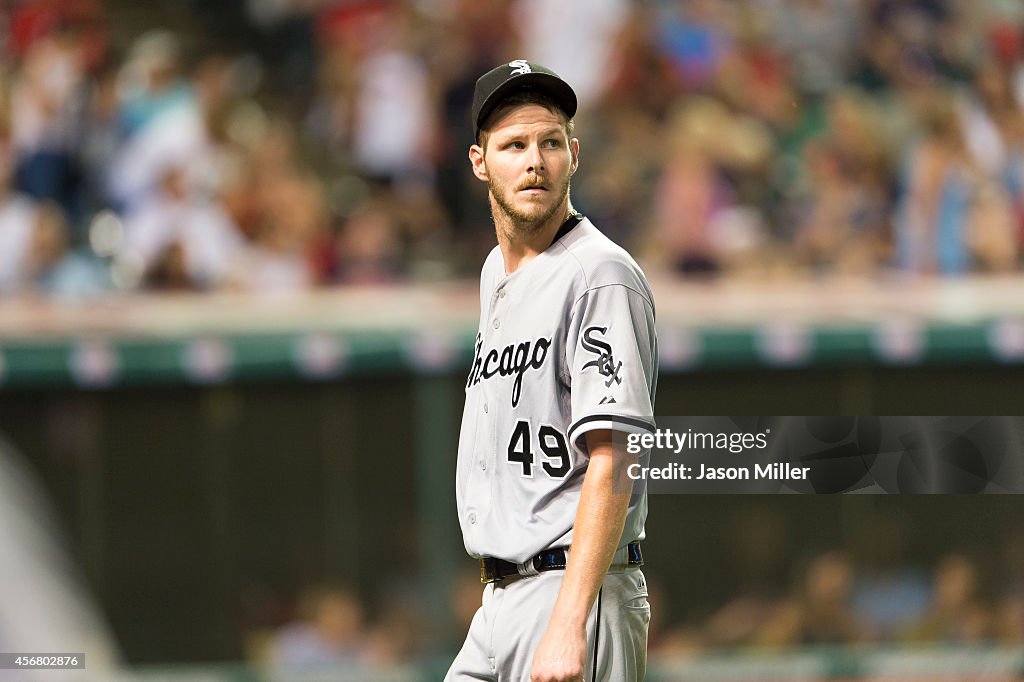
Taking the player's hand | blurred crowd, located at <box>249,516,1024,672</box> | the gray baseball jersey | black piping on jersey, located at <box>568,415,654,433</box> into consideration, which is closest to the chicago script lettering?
the gray baseball jersey

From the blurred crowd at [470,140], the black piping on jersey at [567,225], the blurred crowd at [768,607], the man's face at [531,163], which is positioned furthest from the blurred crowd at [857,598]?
the man's face at [531,163]

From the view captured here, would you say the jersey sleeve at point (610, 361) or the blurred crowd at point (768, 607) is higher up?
the blurred crowd at point (768, 607)

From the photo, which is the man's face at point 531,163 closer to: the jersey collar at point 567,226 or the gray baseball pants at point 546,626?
the jersey collar at point 567,226

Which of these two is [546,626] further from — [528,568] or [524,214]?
[524,214]

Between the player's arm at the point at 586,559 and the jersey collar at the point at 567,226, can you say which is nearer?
the player's arm at the point at 586,559

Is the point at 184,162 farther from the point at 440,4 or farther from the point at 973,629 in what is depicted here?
the point at 973,629

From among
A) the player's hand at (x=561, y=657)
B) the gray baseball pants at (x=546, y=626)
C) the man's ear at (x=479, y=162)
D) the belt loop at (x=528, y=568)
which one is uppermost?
the man's ear at (x=479, y=162)

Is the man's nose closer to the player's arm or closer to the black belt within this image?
the player's arm

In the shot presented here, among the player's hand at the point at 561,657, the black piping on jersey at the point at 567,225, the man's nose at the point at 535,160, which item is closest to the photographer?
the player's hand at the point at 561,657

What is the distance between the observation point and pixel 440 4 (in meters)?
7.84

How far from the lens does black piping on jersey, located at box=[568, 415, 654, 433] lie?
2.54m

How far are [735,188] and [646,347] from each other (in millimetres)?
4574

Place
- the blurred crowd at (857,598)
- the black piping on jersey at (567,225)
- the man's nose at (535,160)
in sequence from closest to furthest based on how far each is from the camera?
1. the man's nose at (535,160)
2. the black piping on jersey at (567,225)
3. the blurred crowd at (857,598)

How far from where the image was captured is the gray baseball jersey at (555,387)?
2.58 metres
